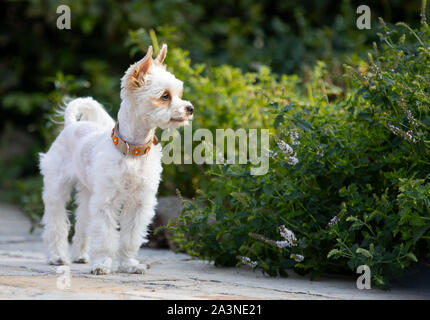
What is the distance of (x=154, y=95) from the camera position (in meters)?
3.73

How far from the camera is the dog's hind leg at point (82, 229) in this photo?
15.2 ft

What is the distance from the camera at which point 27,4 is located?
9.55 m

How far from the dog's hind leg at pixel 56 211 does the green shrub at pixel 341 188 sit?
85cm

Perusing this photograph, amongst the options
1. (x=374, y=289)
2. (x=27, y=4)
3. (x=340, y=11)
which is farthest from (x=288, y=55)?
(x=374, y=289)

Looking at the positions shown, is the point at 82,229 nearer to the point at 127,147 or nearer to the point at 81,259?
the point at 81,259

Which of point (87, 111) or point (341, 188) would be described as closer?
point (341, 188)

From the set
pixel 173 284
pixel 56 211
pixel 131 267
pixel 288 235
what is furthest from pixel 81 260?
pixel 288 235

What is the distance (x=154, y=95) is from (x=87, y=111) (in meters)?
1.18

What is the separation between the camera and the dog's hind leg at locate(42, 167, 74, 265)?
4.41 metres

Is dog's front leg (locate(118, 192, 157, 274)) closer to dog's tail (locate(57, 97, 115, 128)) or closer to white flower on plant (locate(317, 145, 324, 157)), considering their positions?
dog's tail (locate(57, 97, 115, 128))

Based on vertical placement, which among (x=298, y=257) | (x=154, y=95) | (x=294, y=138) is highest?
(x=154, y=95)

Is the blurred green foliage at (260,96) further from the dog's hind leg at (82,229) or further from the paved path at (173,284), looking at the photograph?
the dog's hind leg at (82,229)

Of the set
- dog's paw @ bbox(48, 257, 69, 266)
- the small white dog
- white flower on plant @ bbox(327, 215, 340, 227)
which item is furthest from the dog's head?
dog's paw @ bbox(48, 257, 69, 266)
